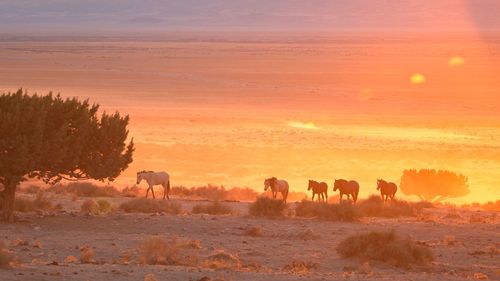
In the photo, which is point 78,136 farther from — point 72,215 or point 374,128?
point 374,128

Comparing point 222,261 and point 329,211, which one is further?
point 329,211

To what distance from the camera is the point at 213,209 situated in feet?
94.7

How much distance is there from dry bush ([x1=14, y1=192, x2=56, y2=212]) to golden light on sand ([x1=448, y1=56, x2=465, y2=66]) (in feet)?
338

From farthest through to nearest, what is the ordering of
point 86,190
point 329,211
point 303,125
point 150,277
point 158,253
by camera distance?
point 303,125
point 86,190
point 329,211
point 158,253
point 150,277

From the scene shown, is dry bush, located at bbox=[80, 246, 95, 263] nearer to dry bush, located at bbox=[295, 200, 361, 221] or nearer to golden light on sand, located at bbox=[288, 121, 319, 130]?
dry bush, located at bbox=[295, 200, 361, 221]

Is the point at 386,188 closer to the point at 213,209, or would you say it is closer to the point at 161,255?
the point at 213,209

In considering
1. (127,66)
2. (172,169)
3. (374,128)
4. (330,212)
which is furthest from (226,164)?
(127,66)

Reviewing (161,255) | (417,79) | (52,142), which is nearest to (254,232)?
(161,255)

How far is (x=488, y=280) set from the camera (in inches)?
781

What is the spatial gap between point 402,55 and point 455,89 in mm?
58715

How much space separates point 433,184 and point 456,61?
308 feet

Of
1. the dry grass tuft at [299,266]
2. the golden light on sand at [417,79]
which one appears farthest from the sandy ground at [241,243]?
the golden light on sand at [417,79]

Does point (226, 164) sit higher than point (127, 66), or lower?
lower

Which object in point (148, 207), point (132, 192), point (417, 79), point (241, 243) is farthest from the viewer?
point (417, 79)
